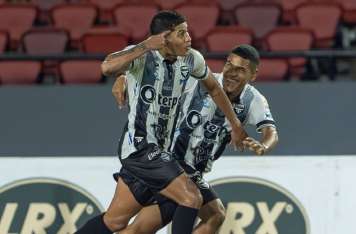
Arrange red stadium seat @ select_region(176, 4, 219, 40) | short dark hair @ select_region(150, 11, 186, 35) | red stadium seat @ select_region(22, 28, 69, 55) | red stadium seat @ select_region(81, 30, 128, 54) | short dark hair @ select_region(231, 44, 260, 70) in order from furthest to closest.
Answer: red stadium seat @ select_region(176, 4, 219, 40)
red stadium seat @ select_region(22, 28, 69, 55)
red stadium seat @ select_region(81, 30, 128, 54)
short dark hair @ select_region(231, 44, 260, 70)
short dark hair @ select_region(150, 11, 186, 35)

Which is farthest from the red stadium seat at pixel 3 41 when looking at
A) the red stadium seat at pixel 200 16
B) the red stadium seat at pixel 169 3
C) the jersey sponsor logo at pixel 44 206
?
the jersey sponsor logo at pixel 44 206

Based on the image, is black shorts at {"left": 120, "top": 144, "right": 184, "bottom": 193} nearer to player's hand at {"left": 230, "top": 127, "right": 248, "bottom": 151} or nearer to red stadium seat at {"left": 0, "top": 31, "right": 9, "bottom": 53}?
→ player's hand at {"left": 230, "top": 127, "right": 248, "bottom": 151}

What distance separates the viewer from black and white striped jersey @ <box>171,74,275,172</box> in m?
6.28

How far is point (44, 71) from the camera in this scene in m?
9.25

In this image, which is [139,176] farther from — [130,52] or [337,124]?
[337,124]

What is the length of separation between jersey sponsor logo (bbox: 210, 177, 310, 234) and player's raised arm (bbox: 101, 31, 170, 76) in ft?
5.18

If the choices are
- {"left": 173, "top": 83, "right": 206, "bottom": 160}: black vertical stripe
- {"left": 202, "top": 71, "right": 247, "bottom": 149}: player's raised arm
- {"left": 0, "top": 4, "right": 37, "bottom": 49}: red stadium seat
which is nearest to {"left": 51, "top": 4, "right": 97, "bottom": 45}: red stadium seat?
{"left": 0, "top": 4, "right": 37, "bottom": 49}: red stadium seat

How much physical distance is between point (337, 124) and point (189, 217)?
218 cm

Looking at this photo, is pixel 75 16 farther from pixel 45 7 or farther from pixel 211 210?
pixel 211 210

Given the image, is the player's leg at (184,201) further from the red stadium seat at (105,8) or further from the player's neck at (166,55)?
the red stadium seat at (105,8)

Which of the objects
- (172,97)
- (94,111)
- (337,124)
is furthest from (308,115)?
(172,97)

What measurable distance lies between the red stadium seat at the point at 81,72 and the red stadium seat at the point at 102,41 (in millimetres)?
305

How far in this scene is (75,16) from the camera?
9.89m

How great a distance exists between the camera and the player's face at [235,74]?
615cm
